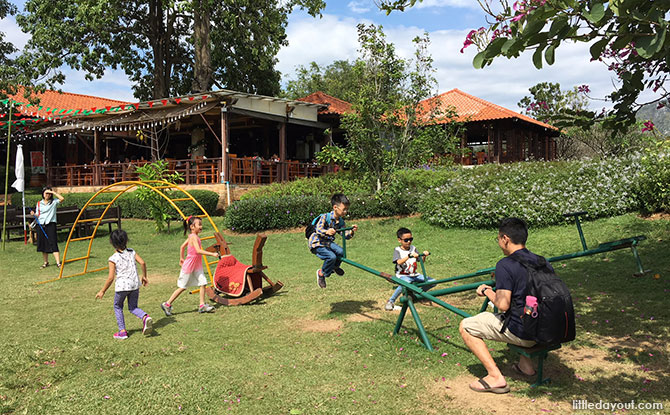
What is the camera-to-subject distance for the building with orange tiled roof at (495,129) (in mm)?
23766

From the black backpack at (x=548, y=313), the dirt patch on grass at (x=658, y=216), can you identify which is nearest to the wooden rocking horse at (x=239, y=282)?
the black backpack at (x=548, y=313)

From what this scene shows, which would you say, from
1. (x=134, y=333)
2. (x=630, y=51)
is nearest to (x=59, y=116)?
(x=134, y=333)

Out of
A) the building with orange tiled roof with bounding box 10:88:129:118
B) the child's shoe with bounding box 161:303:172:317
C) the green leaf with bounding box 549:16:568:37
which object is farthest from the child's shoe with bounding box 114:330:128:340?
the building with orange tiled roof with bounding box 10:88:129:118

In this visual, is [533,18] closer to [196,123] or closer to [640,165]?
[640,165]

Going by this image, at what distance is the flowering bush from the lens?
11469 millimetres

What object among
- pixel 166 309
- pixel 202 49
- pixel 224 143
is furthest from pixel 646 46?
pixel 202 49

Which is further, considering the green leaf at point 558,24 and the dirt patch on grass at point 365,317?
the dirt patch on grass at point 365,317

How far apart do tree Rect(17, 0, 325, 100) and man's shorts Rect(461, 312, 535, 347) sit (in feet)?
60.7

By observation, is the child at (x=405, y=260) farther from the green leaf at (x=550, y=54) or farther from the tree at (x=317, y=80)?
the tree at (x=317, y=80)

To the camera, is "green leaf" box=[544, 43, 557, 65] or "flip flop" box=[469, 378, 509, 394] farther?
"flip flop" box=[469, 378, 509, 394]

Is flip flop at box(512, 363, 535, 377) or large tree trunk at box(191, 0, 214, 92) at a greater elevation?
large tree trunk at box(191, 0, 214, 92)

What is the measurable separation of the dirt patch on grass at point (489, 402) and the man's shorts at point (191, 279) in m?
3.96

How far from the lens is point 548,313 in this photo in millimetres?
3631

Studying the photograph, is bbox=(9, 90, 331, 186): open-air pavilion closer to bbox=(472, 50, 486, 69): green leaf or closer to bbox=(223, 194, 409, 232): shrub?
bbox=(223, 194, 409, 232): shrub
